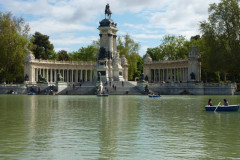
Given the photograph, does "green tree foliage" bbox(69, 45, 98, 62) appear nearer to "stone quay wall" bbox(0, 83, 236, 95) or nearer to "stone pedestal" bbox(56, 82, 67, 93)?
"stone pedestal" bbox(56, 82, 67, 93)

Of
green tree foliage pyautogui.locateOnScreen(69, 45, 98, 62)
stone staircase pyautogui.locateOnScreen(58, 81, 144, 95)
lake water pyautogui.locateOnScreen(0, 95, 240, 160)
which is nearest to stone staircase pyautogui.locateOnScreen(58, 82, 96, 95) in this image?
stone staircase pyautogui.locateOnScreen(58, 81, 144, 95)

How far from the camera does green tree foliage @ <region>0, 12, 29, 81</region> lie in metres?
86.0

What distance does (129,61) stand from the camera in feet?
367

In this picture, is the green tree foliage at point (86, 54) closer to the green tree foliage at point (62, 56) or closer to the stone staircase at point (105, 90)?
the green tree foliage at point (62, 56)

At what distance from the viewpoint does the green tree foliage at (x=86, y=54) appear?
4646 inches

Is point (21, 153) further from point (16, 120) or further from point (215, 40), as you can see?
point (215, 40)

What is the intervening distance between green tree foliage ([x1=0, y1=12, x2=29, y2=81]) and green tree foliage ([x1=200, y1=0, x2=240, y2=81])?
152ft

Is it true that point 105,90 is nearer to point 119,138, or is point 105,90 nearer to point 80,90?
point 80,90

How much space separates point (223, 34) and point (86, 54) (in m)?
60.0

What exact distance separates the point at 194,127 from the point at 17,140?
959cm

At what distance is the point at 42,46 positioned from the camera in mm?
113875

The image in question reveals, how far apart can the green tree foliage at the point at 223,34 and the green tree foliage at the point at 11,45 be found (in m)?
46.2

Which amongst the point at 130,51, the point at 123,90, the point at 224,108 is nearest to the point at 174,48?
the point at 130,51

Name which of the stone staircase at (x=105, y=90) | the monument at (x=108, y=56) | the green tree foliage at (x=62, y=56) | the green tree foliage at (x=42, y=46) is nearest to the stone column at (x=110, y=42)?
the monument at (x=108, y=56)
